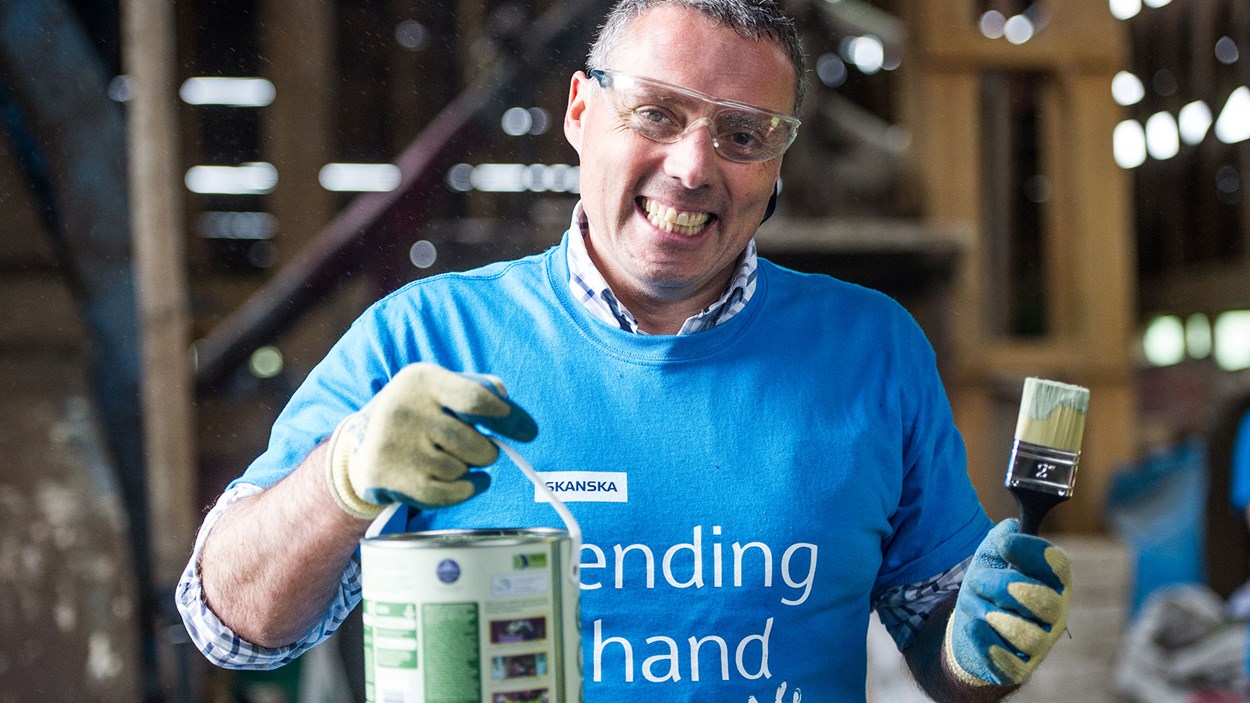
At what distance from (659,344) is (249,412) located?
3.20 meters

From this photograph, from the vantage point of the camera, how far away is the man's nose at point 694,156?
1173 millimetres

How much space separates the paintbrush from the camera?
1033mm

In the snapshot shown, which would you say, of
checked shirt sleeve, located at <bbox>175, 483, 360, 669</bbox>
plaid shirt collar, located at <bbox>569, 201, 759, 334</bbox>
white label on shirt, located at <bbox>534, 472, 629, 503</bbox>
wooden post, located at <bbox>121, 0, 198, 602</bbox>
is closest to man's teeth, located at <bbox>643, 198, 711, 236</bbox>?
plaid shirt collar, located at <bbox>569, 201, 759, 334</bbox>

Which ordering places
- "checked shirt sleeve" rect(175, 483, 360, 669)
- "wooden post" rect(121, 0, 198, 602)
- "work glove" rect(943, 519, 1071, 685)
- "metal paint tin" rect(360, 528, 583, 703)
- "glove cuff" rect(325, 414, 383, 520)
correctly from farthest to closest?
"wooden post" rect(121, 0, 198, 602), "checked shirt sleeve" rect(175, 483, 360, 669), "work glove" rect(943, 519, 1071, 685), "glove cuff" rect(325, 414, 383, 520), "metal paint tin" rect(360, 528, 583, 703)

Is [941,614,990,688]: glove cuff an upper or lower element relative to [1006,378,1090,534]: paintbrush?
lower

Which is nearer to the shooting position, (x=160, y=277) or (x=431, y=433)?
(x=431, y=433)

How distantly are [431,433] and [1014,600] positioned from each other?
531 mm

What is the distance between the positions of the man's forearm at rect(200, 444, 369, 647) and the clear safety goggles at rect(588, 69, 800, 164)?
0.47 meters

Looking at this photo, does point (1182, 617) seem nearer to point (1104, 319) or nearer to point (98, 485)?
point (1104, 319)

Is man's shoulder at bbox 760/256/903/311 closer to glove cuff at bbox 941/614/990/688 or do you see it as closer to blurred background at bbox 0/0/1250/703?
glove cuff at bbox 941/614/990/688

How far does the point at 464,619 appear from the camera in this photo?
2.63 feet

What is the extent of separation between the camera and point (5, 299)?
9.78 ft

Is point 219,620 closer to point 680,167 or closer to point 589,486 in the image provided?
point 589,486

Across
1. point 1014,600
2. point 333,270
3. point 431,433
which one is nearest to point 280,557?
point 431,433
